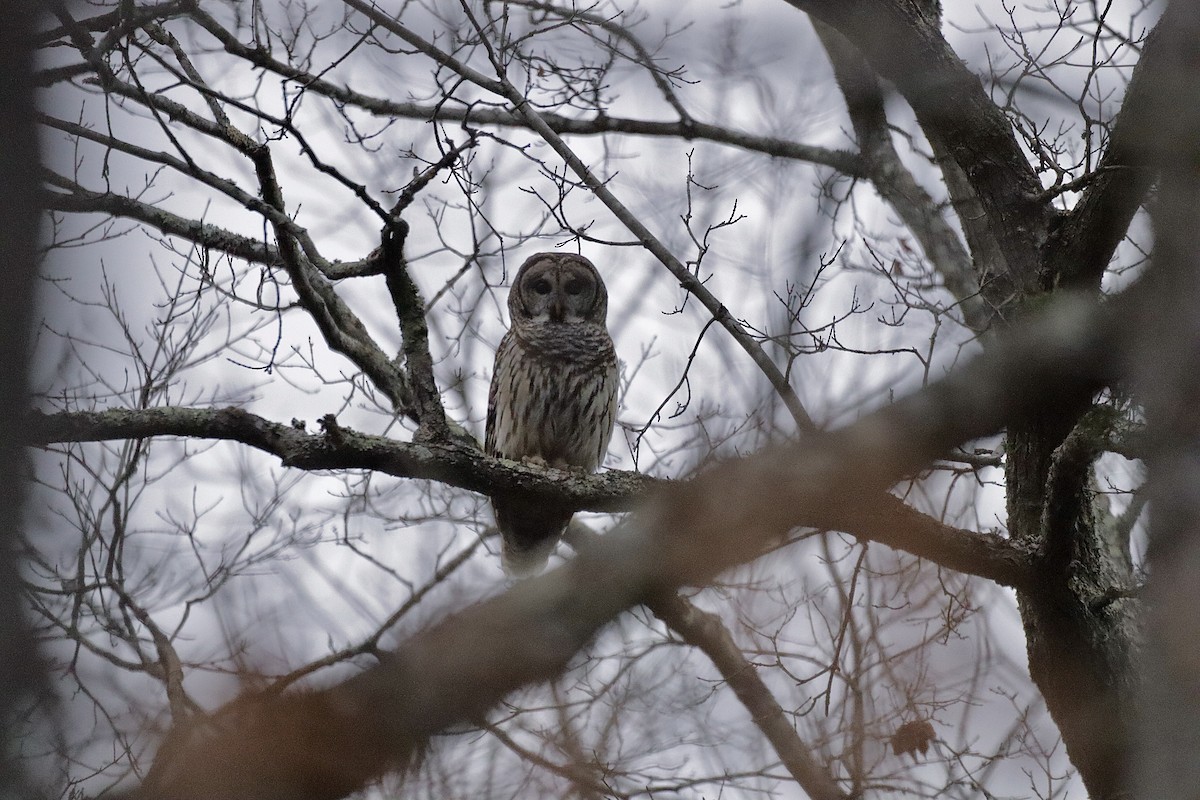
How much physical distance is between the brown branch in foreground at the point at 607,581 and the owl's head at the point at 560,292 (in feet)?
17.5

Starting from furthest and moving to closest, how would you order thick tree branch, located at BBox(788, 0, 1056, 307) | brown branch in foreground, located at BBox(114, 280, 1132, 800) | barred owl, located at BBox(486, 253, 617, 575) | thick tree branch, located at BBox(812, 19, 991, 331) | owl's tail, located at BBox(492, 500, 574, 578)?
thick tree branch, located at BBox(812, 19, 991, 331) → barred owl, located at BBox(486, 253, 617, 575) → owl's tail, located at BBox(492, 500, 574, 578) → thick tree branch, located at BBox(788, 0, 1056, 307) → brown branch in foreground, located at BBox(114, 280, 1132, 800)

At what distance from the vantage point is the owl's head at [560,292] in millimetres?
7730

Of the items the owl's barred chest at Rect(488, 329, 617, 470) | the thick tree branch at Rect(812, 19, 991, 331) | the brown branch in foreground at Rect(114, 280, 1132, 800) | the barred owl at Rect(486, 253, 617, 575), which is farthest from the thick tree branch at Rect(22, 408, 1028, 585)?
the thick tree branch at Rect(812, 19, 991, 331)

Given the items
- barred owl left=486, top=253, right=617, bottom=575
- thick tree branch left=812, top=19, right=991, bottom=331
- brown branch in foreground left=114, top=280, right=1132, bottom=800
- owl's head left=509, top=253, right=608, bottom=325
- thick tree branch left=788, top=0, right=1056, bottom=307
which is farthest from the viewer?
thick tree branch left=812, top=19, right=991, bottom=331

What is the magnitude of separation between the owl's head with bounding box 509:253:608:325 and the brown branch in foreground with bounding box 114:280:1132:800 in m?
5.35

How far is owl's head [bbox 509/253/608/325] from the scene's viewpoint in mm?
7730

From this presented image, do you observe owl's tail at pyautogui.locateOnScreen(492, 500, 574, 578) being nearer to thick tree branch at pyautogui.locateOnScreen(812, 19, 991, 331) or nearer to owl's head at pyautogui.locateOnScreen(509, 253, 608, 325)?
owl's head at pyautogui.locateOnScreen(509, 253, 608, 325)

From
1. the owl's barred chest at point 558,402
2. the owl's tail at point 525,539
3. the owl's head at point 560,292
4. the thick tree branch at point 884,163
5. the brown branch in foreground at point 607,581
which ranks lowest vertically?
the brown branch in foreground at point 607,581

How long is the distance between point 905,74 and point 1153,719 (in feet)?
14.4

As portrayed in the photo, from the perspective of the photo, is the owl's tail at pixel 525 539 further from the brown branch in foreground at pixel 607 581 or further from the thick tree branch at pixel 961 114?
the brown branch in foreground at pixel 607 581

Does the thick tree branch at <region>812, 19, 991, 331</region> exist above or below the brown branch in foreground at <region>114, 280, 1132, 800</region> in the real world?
above

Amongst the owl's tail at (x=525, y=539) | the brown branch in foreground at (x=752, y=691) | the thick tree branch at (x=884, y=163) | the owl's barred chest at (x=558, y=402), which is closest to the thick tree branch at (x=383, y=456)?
the brown branch in foreground at (x=752, y=691)

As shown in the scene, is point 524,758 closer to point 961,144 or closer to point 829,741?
point 829,741

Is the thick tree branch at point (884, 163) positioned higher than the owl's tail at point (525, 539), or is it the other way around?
the thick tree branch at point (884, 163)
